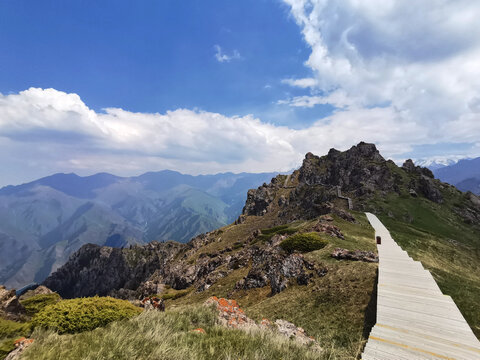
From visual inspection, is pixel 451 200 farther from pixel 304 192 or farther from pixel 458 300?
pixel 458 300

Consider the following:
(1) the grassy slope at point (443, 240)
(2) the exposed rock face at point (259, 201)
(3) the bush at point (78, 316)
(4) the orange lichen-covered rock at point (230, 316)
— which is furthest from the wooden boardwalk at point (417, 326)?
(2) the exposed rock face at point (259, 201)

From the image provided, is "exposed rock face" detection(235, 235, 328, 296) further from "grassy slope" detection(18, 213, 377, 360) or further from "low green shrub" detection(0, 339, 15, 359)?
"low green shrub" detection(0, 339, 15, 359)

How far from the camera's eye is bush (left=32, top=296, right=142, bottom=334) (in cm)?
916

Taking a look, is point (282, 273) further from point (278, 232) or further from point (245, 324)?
point (278, 232)

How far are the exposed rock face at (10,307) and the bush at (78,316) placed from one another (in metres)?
4.86

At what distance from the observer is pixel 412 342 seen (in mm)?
9086

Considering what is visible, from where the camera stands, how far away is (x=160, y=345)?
6840mm

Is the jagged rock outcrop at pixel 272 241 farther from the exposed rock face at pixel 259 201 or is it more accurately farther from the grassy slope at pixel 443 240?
the grassy slope at pixel 443 240

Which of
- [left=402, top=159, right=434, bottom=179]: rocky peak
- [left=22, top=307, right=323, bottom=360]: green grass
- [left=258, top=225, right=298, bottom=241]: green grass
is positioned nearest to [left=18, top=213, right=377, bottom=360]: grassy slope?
[left=22, top=307, right=323, bottom=360]: green grass

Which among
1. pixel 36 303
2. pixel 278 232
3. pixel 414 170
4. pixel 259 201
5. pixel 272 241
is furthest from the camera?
pixel 259 201

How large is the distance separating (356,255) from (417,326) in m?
11.6

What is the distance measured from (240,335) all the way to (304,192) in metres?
98.4

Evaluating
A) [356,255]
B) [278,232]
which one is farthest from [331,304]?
[278,232]

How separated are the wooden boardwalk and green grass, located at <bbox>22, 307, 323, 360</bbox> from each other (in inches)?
147
